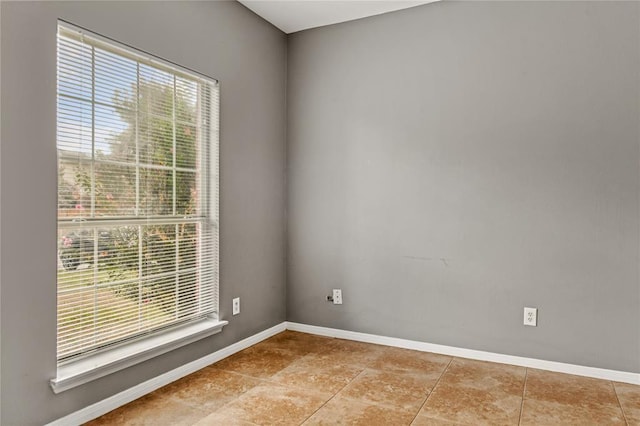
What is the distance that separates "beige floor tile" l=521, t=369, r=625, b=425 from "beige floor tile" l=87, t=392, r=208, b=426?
1.71 m

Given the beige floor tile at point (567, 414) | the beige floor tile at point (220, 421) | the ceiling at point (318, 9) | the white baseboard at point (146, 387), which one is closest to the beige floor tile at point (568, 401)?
the beige floor tile at point (567, 414)

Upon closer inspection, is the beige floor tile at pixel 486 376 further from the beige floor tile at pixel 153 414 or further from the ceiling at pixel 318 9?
the ceiling at pixel 318 9

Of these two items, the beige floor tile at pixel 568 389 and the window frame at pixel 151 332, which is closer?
the window frame at pixel 151 332

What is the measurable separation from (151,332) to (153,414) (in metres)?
0.49

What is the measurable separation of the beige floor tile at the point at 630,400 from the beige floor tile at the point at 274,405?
157 centimetres

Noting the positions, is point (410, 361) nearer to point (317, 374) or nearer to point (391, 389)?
point (391, 389)

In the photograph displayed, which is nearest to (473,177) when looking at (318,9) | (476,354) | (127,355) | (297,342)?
(476,354)

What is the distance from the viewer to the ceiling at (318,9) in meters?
3.26

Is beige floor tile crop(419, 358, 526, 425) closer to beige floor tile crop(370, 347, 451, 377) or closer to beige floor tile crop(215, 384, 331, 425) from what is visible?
beige floor tile crop(370, 347, 451, 377)

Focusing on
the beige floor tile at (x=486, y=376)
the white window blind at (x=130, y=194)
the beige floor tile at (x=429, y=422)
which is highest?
the white window blind at (x=130, y=194)

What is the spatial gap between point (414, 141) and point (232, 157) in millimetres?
1350

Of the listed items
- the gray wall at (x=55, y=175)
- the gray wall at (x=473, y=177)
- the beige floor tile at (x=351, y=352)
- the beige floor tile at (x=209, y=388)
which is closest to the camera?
the gray wall at (x=55, y=175)

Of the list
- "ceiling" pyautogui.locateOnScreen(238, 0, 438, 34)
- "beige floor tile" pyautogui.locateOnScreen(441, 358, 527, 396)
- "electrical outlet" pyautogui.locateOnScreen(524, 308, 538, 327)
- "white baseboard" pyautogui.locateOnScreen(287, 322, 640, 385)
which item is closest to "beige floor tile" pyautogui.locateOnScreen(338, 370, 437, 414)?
"beige floor tile" pyautogui.locateOnScreen(441, 358, 527, 396)

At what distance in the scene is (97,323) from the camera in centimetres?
231
